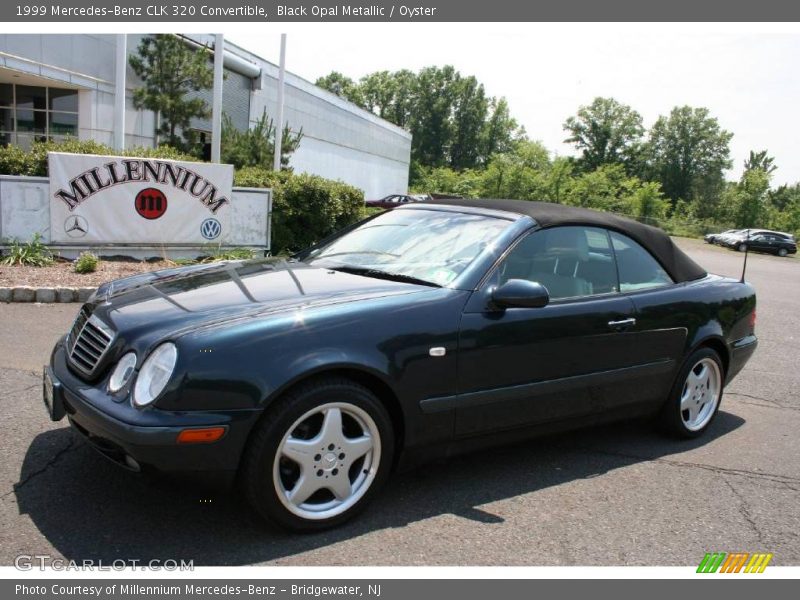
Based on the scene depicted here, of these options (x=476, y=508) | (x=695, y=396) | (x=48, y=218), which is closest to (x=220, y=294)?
(x=476, y=508)

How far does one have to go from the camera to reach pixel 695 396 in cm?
468

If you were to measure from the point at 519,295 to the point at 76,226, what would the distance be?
27.5 feet

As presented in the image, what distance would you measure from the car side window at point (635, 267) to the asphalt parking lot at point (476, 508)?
1.08 metres

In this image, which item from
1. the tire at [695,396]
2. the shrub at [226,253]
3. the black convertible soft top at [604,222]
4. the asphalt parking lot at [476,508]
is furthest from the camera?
the shrub at [226,253]

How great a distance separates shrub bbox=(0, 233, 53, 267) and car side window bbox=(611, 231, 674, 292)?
800 centimetres

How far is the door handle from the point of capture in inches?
157

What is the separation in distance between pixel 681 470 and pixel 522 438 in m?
1.13

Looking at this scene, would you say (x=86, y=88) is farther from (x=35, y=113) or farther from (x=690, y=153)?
(x=690, y=153)

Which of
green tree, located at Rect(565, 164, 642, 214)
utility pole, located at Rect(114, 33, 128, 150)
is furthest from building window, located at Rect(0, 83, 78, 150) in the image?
green tree, located at Rect(565, 164, 642, 214)

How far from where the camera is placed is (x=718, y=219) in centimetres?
A: 6456

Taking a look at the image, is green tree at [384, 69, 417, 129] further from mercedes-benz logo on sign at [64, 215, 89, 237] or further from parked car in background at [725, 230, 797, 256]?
mercedes-benz logo on sign at [64, 215, 89, 237]

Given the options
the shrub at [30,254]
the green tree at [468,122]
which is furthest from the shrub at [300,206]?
the green tree at [468,122]

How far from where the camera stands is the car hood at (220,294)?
9.89 feet

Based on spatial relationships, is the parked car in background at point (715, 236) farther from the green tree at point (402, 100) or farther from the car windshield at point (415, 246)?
the green tree at point (402, 100)
